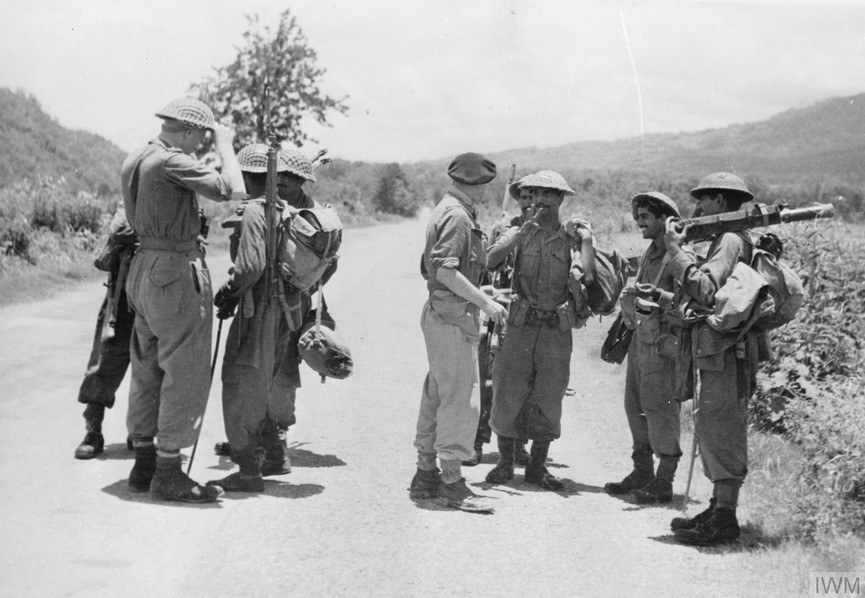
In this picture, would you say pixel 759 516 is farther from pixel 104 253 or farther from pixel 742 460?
pixel 104 253

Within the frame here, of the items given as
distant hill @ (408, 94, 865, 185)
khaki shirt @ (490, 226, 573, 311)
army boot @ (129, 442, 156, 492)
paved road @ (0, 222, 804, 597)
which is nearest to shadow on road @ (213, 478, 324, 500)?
paved road @ (0, 222, 804, 597)

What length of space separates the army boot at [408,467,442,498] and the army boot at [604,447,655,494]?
1.31 metres

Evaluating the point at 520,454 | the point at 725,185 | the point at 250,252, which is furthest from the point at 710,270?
the point at 250,252

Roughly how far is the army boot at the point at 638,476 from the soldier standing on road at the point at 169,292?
274 cm

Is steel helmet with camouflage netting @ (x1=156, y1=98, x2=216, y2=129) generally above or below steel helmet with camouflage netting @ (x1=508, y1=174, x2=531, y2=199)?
above

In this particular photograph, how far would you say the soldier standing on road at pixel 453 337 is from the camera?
6109 mm

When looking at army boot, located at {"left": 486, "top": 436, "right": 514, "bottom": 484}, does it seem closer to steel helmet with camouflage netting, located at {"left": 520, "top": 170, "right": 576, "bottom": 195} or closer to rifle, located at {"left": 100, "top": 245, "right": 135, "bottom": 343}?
steel helmet with camouflage netting, located at {"left": 520, "top": 170, "right": 576, "bottom": 195}

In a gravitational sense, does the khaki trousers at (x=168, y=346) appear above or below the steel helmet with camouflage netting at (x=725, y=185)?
below

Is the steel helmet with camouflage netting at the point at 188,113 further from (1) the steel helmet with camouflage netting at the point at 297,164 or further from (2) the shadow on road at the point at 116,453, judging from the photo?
(2) the shadow on road at the point at 116,453

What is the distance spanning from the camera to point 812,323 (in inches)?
353

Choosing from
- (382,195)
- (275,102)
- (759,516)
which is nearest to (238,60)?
(275,102)

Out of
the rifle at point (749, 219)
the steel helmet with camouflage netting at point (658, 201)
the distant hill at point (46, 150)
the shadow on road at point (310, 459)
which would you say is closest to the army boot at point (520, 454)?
the shadow on road at point (310, 459)

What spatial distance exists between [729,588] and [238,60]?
29.5m

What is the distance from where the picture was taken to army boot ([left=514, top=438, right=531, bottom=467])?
24.3 feet
